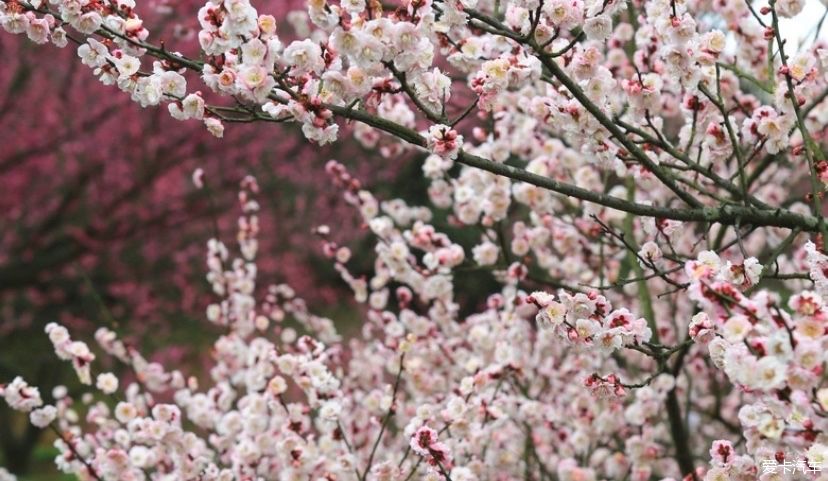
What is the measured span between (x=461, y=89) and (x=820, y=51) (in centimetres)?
345

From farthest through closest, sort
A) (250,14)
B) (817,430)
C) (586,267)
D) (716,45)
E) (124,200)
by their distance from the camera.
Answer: (124,200), (586,267), (716,45), (250,14), (817,430)

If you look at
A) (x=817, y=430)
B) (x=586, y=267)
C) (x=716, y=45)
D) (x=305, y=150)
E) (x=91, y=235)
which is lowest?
(x=817, y=430)

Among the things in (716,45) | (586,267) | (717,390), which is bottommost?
(716,45)

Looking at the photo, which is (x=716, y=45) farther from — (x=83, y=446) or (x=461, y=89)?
(x=461, y=89)

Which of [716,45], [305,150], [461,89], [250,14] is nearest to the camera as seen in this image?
[250,14]

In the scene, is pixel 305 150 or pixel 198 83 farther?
pixel 305 150

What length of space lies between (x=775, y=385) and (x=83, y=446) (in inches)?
118

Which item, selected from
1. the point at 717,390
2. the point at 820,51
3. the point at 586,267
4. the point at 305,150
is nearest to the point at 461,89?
the point at 586,267

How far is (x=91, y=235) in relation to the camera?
25.5 feet

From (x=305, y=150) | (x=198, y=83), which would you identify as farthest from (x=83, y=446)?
(x=305, y=150)

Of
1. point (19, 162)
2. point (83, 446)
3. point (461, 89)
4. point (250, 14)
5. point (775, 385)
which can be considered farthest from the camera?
point (19, 162)

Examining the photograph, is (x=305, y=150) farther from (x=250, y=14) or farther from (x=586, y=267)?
(x=250, y=14)

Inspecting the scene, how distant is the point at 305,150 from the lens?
10648mm

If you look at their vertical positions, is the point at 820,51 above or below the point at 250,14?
above
